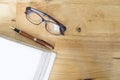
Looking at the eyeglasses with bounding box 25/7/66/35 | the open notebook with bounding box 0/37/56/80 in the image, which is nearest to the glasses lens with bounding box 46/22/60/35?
the eyeglasses with bounding box 25/7/66/35

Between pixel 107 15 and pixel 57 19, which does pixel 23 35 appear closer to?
pixel 57 19

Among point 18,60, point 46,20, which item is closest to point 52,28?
point 46,20

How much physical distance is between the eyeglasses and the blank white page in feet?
0.47

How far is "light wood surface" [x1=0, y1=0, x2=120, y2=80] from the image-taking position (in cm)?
83

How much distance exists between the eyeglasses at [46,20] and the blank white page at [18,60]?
145 millimetres

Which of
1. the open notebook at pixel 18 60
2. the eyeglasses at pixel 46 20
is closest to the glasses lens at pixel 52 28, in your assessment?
the eyeglasses at pixel 46 20

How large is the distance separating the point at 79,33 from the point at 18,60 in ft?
0.77

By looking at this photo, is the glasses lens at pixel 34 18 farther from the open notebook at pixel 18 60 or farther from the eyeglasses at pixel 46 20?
the open notebook at pixel 18 60

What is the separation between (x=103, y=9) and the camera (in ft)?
2.74

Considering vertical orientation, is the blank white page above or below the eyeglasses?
below

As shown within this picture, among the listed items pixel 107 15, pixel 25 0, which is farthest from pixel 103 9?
pixel 25 0

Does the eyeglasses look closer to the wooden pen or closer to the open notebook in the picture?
the wooden pen

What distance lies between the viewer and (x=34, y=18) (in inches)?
32.9

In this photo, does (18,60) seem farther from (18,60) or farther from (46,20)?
(46,20)
